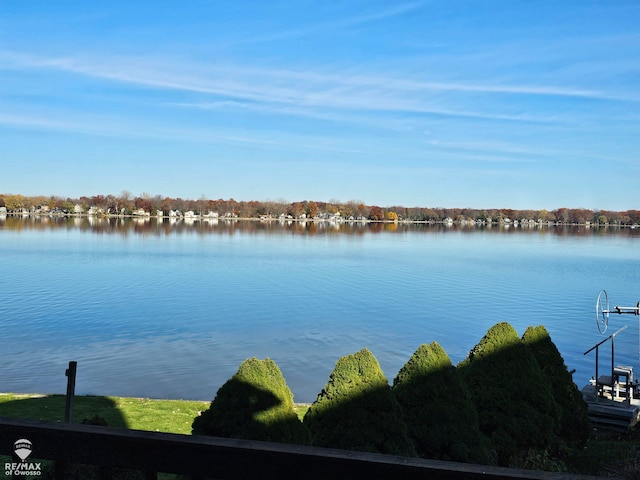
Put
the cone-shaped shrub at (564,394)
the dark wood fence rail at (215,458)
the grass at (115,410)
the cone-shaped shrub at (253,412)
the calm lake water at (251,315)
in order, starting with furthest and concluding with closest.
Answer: the calm lake water at (251,315) → the grass at (115,410) → the cone-shaped shrub at (564,394) → the cone-shaped shrub at (253,412) → the dark wood fence rail at (215,458)

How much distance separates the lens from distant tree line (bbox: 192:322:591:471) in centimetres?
650

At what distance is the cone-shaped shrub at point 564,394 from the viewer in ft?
34.1

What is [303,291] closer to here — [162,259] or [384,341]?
[384,341]

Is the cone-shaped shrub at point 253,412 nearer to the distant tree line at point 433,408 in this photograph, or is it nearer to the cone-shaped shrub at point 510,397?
the distant tree line at point 433,408

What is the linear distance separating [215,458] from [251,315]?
2940 cm

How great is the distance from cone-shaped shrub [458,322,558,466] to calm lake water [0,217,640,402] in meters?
9.50

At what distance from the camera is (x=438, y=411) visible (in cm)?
766

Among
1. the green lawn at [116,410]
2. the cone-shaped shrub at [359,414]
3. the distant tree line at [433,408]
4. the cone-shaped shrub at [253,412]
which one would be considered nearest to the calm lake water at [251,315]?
the green lawn at [116,410]

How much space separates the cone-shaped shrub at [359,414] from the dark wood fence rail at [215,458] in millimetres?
4560

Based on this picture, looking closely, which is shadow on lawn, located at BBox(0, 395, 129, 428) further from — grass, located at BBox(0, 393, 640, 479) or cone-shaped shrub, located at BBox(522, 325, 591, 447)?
cone-shaped shrub, located at BBox(522, 325, 591, 447)

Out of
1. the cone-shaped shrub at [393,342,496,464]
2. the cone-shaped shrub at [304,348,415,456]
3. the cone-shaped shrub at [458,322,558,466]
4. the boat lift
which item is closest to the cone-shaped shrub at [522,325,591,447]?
the cone-shaped shrub at [458,322,558,466]

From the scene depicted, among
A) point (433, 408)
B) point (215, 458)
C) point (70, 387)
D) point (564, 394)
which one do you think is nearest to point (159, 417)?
point (70, 387)

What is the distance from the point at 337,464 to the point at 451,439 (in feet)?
18.7

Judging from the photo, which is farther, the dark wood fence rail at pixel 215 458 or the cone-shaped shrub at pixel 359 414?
the cone-shaped shrub at pixel 359 414
